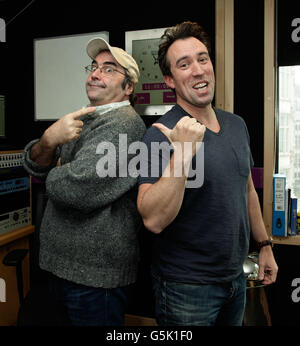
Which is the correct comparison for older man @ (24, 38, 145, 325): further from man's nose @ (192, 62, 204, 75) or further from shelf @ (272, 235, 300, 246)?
shelf @ (272, 235, 300, 246)

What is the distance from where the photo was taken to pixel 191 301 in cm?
117

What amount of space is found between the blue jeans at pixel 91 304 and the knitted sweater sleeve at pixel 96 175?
1.08 ft

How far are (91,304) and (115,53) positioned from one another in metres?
1.05

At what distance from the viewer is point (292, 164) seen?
2215 mm

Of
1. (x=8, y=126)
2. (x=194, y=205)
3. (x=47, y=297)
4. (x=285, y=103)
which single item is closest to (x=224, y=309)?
(x=194, y=205)

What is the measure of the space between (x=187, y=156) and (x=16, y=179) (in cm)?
157

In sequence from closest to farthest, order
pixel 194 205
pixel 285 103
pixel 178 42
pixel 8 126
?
pixel 194 205 < pixel 178 42 < pixel 285 103 < pixel 8 126

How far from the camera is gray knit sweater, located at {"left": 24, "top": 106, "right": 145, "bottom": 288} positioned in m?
1.24

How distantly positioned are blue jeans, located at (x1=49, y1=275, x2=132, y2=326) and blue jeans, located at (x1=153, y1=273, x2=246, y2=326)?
202 mm

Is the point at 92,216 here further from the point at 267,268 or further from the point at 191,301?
the point at 267,268

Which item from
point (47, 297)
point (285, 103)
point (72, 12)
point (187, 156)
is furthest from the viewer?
point (72, 12)

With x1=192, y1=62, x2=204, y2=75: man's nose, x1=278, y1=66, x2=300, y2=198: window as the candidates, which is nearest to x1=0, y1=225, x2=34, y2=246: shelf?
x1=192, y1=62, x2=204, y2=75: man's nose

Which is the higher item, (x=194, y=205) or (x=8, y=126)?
(x=8, y=126)
